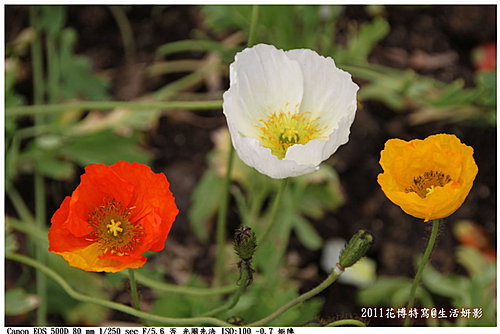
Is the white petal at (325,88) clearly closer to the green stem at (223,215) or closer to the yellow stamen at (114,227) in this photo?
the green stem at (223,215)

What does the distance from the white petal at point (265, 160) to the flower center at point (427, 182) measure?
0.19 m

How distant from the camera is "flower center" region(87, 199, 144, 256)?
3.23 feet

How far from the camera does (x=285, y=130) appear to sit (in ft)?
3.41

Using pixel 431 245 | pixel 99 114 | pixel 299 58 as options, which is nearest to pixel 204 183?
pixel 99 114

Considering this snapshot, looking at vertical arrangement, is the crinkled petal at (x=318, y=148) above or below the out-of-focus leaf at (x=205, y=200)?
above

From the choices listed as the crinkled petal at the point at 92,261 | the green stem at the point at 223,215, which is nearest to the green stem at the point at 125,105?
the green stem at the point at 223,215

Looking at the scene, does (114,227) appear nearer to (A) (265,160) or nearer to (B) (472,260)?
(A) (265,160)

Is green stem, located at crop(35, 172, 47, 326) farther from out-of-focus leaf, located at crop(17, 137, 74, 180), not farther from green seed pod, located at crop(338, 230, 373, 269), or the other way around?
green seed pod, located at crop(338, 230, 373, 269)

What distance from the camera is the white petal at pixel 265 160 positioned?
881 millimetres

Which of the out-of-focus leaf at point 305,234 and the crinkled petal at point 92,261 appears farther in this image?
the out-of-focus leaf at point 305,234

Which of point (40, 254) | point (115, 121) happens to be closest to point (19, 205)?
point (40, 254)

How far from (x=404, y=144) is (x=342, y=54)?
90cm

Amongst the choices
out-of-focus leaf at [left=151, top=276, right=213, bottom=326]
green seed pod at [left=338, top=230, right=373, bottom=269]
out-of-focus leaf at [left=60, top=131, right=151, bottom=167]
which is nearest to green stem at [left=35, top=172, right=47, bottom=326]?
out-of-focus leaf at [left=60, top=131, right=151, bottom=167]

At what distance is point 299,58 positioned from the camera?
1.00 m
